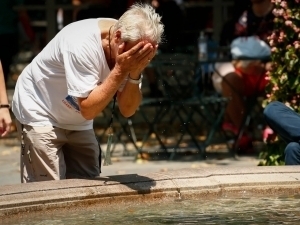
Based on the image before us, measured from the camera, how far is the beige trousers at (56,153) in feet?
18.4

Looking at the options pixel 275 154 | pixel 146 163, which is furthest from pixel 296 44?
pixel 146 163

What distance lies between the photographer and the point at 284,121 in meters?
6.56

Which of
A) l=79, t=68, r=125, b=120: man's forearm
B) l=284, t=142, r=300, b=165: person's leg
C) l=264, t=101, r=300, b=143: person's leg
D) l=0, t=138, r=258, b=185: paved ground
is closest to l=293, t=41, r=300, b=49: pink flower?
l=264, t=101, r=300, b=143: person's leg

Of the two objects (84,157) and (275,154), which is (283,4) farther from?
(84,157)

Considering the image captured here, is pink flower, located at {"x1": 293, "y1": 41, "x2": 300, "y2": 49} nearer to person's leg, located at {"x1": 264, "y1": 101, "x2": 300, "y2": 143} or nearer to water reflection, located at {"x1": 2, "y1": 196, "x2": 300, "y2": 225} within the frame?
person's leg, located at {"x1": 264, "y1": 101, "x2": 300, "y2": 143}

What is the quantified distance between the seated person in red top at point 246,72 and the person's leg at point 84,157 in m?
4.40

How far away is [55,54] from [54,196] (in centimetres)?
71

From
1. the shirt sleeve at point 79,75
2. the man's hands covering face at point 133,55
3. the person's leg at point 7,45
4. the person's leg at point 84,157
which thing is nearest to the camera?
the man's hands covering face at point 133,55

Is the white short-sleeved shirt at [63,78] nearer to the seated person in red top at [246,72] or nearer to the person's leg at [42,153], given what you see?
the person's leg at [42,153]

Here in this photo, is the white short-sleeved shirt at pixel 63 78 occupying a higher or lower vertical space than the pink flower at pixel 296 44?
higher

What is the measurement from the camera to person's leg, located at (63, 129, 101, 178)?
577 cm

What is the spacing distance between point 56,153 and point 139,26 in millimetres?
959

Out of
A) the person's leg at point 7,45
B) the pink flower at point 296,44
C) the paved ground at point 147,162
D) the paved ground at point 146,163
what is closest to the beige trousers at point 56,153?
the pink flower at point 296,44

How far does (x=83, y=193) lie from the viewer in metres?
5.34
